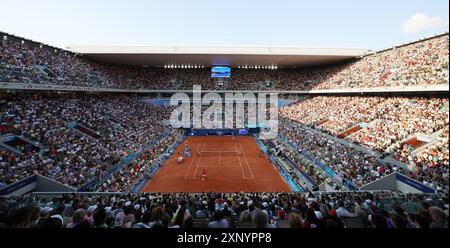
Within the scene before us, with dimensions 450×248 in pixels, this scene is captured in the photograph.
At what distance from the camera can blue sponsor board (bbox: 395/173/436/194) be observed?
1102 cm

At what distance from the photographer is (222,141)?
35344mm

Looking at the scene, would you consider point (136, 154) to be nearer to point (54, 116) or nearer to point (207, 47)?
point (54, 116)

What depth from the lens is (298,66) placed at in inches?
1970

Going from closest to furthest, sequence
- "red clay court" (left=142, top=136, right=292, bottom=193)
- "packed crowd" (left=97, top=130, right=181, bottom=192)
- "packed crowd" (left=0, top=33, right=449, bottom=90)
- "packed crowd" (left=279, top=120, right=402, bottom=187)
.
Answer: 1. "packed crowd" (left=279, top=120, right=402, bottom=187)
2. "packed crowd" (left=97, top=130, right=181, bottom=192)
3. "red clay court" (left=142, top=136, right=292, bottom=193)
4. "packed crowd" (left=0, top=33, right=449, bottom=90)

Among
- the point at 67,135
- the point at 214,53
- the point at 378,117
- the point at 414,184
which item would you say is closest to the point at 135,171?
the point at 67,135

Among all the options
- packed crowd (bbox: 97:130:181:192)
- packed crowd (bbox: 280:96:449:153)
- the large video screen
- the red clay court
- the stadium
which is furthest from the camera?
the large video screen

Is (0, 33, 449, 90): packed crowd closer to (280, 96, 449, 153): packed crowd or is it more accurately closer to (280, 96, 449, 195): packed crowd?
(280, 96, 449, 153): packed crowd

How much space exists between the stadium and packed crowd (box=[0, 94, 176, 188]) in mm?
141

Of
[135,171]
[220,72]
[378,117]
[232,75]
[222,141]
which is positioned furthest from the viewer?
[232,75]

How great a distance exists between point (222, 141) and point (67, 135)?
20.8m

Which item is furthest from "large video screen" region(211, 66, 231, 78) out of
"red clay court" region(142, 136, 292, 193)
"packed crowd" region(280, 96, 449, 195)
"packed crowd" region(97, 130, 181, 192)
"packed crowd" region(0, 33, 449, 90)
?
"packed crowd" region(97, 130, 181, 192)

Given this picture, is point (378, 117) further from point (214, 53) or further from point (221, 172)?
point (214, 53)

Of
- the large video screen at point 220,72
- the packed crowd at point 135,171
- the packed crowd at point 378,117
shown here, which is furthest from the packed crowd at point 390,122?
the large video screen at point 220,72

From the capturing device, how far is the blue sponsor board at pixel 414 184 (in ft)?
36.2
